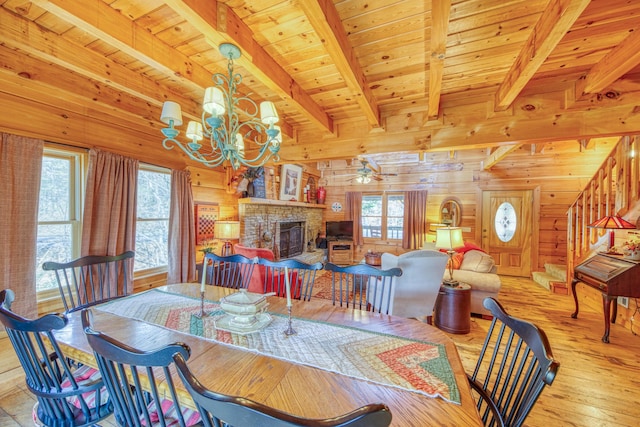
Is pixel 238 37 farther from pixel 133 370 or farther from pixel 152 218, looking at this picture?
pixel 152 218

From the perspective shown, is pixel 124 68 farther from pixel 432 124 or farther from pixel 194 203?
pixel 432 124

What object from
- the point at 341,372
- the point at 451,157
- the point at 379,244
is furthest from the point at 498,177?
the point at 341,372

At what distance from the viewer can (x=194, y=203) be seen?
12.0ft

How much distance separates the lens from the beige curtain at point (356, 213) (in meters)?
6.98

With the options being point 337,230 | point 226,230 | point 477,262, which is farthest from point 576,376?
point 337,230

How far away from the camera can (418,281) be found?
2699mm

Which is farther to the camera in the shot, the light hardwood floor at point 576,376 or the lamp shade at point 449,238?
the lamp shade at point 449,238

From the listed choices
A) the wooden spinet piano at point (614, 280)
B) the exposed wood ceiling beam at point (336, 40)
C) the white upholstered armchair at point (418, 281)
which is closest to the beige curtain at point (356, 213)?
the white upholstered armchair at point (418, 281)

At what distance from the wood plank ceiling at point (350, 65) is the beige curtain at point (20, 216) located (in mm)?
173

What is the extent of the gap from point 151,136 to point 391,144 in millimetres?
2964

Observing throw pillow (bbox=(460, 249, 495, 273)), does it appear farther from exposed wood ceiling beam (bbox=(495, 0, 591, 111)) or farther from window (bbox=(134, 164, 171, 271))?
window (bbox=(134, 164, 171, 271))

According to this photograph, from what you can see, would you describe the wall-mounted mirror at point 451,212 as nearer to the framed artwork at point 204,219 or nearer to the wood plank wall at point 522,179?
the wood plank wall at point 522,179

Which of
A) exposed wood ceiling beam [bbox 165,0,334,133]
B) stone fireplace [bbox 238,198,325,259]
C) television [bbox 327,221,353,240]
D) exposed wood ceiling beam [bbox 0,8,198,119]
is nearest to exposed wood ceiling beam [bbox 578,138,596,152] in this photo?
television [bbox 327,221,353,240]

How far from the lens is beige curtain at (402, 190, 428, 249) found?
6.35 metres
